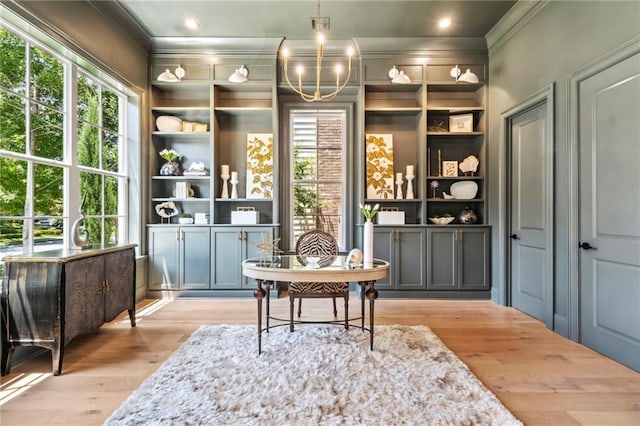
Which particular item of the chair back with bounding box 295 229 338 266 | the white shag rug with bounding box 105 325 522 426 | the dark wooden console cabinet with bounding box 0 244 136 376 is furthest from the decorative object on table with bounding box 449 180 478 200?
the dark wooden console cabinet with bounding box 0 244 136 376

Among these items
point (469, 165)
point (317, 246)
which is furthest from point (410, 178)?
point (317, 246)

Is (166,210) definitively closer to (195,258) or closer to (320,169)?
(195,258)

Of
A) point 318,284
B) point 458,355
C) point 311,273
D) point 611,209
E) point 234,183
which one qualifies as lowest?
point 458,355

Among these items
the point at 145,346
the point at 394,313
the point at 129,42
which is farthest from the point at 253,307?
the point at 129,42

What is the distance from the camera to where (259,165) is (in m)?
4.66

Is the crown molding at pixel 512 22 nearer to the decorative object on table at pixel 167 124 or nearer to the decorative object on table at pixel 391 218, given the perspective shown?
the decorative object on table at pixel 391 218

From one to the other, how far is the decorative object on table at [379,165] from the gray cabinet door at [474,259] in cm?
113

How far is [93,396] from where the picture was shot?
2014 mm

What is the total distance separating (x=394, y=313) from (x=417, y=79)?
302 cm

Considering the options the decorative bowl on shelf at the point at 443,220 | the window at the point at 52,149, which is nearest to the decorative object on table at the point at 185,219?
the window at the point at 52,149

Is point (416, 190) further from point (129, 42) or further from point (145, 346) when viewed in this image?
point (129, 42)

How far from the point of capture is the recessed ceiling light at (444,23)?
3.88 meters

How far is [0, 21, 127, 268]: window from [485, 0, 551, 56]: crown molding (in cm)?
464

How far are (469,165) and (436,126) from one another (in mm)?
698
